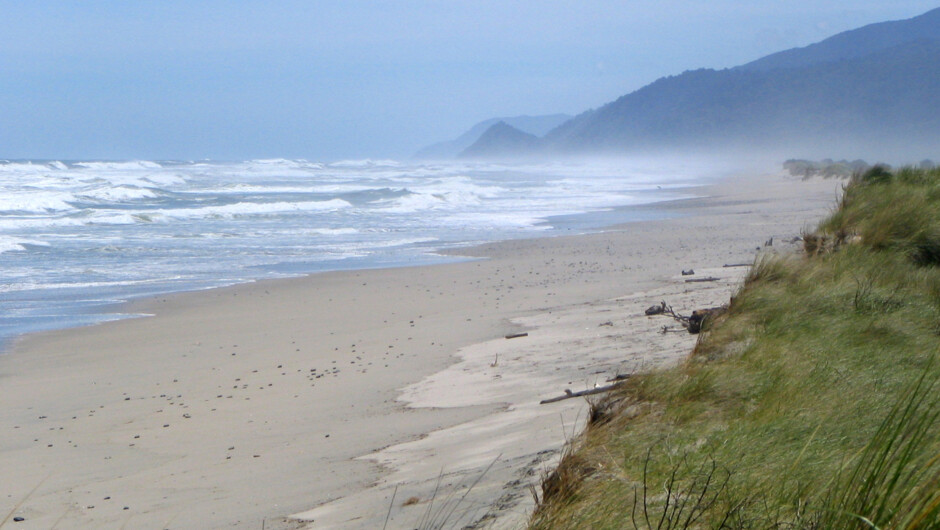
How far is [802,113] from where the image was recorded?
144 meters

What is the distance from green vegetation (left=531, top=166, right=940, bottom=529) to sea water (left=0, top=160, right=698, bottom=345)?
827cm

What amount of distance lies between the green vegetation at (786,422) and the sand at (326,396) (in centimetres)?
49

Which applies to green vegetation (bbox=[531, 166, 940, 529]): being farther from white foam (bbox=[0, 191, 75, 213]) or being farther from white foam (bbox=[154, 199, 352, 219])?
white foam (bbox=[0, 191, 75, 213])

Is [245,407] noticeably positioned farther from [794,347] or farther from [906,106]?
[906,106]

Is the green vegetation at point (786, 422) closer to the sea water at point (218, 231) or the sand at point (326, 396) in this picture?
the sand at point (326, 396)

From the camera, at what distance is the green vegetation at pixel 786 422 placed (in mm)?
2115

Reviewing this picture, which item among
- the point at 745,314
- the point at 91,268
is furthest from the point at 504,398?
the point at 91,268

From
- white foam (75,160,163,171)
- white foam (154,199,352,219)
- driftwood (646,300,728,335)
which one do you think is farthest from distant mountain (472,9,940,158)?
driftwood (646,300,728,335)

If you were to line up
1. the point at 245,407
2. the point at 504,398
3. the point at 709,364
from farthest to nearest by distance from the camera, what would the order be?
the point at 245,407
the point at 504,398
the point at 709,364

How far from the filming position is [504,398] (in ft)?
20.0

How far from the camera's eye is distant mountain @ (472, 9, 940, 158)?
394 feet

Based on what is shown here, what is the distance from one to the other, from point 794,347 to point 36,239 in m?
19.1

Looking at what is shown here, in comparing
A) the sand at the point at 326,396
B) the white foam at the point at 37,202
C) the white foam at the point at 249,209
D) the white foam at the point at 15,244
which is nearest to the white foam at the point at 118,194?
the white foam at the point at 37,202

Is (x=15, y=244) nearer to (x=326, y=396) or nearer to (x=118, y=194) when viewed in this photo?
(x=326, y=396)
